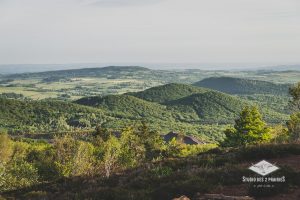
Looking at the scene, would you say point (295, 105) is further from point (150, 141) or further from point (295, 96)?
point (150, 141)

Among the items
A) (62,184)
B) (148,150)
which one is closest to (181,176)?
(62,184)

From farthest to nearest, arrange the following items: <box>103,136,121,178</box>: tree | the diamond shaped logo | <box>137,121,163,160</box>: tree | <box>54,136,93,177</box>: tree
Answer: <box>137,121,163,160</box>: tree
<box>54,136,93,177</box>: tree
<box>103,136,121,178</box>: tree
the diamond shaped logo

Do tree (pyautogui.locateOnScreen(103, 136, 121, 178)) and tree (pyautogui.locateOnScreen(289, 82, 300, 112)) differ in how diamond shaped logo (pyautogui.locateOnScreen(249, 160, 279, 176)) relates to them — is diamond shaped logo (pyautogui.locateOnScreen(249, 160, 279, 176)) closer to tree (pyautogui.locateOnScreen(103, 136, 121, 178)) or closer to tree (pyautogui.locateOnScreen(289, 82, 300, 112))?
tree (pyautogui.locateOnScreen(103, 136, 121, 178))

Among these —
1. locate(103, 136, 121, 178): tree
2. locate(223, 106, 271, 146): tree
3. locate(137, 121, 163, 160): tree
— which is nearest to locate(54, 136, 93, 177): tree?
locate(103, 136, 121, 178): tree

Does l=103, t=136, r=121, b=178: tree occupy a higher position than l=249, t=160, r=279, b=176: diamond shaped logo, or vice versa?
l=249, t=160, r=279, b=176: diamond shaped logo

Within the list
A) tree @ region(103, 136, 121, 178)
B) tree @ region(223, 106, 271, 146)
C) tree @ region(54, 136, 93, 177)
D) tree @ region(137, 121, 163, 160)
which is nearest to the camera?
tree @ region(103, 136, 121, 178)

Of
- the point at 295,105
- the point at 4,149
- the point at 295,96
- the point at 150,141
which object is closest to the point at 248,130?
the point at 295,96

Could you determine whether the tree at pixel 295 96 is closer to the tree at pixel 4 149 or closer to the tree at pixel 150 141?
the tree at pixel 150 141

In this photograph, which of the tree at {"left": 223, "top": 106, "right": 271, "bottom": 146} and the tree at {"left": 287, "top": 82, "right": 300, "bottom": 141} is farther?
the tree at {"left": 287, "top": 82, "right": 300, "bottom": 141}

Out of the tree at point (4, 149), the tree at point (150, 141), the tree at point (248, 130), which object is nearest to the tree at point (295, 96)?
the tree at point (248, 130)

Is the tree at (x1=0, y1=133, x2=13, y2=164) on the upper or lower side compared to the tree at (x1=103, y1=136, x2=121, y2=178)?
lower

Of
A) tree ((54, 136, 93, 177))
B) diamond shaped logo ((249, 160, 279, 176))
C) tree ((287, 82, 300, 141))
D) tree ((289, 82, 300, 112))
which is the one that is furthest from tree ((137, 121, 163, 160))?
diamond shaped logo ((249, 160, 279, 176))

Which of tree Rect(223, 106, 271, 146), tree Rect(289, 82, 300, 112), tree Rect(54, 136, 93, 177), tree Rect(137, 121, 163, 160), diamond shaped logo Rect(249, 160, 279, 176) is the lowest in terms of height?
tree Rect(137, 121, 163, 160)

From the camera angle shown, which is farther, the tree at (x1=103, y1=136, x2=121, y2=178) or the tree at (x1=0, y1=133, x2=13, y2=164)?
the tree at (x1=0, y1=133, x2=13, y2=164)
